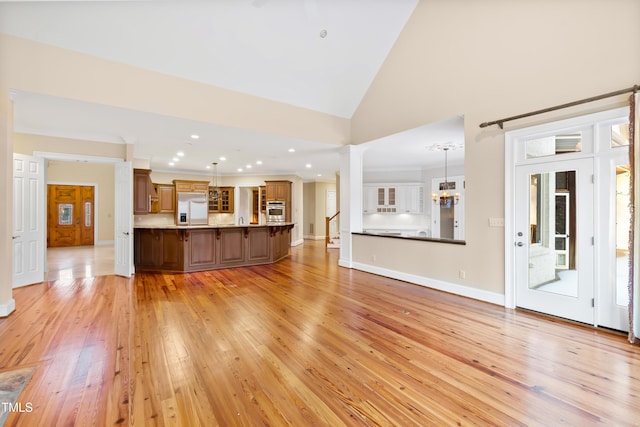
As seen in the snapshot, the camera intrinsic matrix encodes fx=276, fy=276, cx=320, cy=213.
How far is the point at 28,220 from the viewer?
4.84 metres

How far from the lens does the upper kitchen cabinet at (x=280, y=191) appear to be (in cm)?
1018

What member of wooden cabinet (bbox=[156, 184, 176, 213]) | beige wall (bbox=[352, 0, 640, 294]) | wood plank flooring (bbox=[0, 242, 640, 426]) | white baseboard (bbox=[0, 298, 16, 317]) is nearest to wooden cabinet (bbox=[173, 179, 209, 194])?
wooden cabinet (bbox=[156, 184, 176, 213])

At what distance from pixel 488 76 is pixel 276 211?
778cm

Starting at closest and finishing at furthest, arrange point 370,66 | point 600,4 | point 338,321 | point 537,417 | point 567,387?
point 537,417 < point 567,387 < point 600,4 < point 338,321 < point 370,66

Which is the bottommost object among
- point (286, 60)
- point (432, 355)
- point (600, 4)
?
point (432, 355)

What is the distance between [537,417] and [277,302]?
2.92 meters

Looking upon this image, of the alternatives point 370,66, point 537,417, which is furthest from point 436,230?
point 537,417

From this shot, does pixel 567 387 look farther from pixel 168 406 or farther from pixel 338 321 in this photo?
pixel 168 406

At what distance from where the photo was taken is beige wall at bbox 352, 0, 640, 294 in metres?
2.91

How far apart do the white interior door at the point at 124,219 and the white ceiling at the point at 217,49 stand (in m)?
0.70

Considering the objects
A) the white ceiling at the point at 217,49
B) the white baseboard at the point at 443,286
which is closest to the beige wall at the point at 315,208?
the white ceiling at the point at 217,49

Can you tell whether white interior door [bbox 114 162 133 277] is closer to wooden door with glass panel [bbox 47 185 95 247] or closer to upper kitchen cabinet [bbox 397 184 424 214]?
wooden door with glass panel [bbox 47 185 95 247]

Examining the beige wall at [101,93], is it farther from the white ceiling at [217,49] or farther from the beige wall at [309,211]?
the beige wall at [309,211]

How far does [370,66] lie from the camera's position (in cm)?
527
